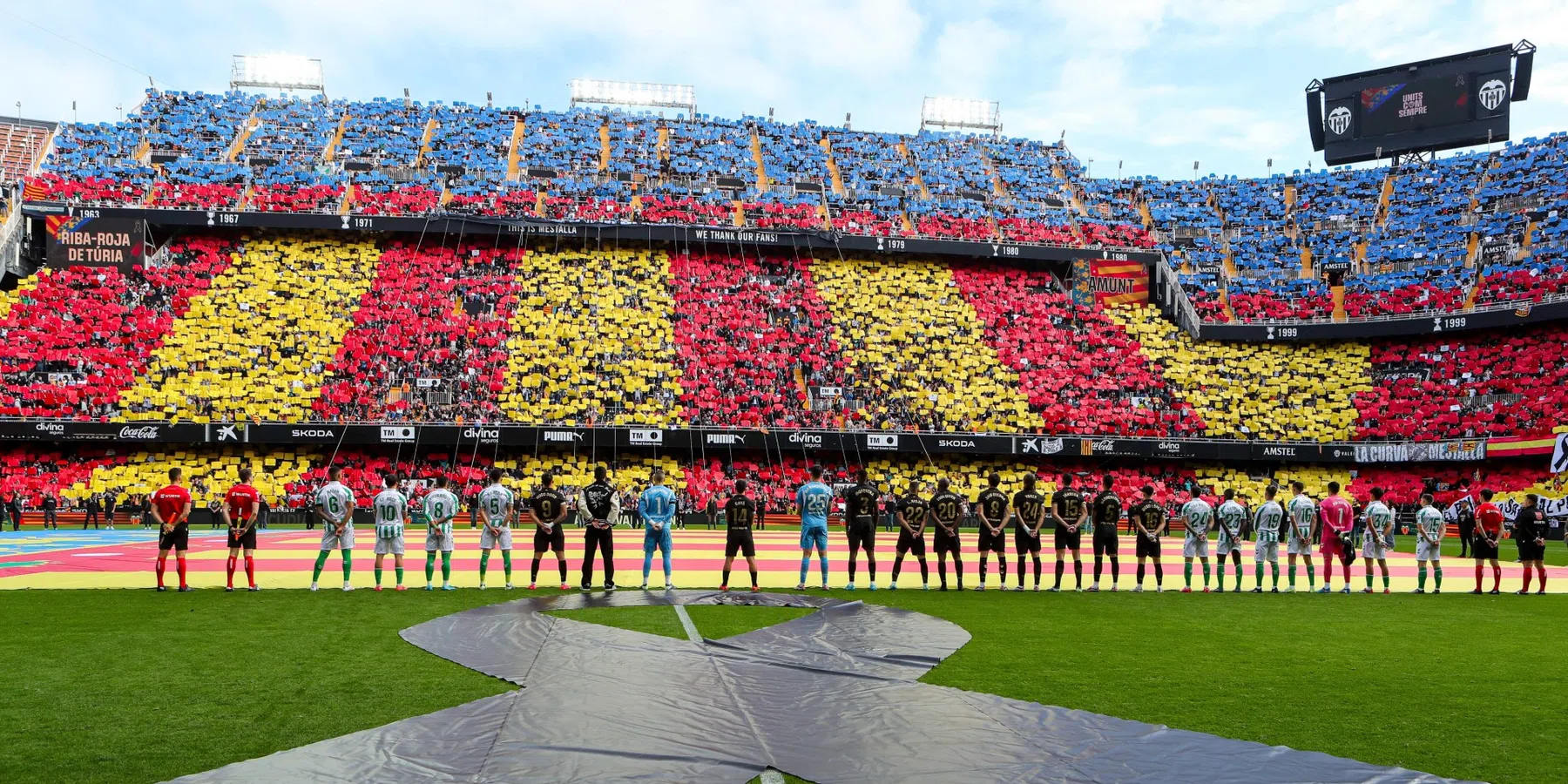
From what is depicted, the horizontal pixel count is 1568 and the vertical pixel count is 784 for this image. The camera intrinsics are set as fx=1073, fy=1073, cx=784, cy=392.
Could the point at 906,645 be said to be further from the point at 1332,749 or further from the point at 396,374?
the point at 396,374

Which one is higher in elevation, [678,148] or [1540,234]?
[678,148]

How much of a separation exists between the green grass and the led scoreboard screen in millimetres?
44422

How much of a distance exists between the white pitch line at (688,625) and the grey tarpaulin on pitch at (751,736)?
2.42 feet

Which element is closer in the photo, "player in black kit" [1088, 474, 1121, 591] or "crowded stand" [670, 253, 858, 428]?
"player in black kit" [1088, 474, 1121, 591]

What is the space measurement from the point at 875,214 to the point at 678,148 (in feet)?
38.2

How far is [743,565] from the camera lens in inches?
789

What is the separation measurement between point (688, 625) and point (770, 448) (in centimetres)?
2622

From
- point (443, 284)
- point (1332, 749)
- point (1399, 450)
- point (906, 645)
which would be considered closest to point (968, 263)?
point (1399, 450)

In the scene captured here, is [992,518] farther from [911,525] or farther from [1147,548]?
[1147,548]

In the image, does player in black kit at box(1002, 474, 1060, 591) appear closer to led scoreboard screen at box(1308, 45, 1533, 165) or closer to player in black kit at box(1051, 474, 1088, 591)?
player in black kit at box(1051, 474, 1088, 591)

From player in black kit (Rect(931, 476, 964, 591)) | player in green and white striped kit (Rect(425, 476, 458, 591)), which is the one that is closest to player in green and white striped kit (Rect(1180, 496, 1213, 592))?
player in black kit (Rect(931, 476, 964, 591))

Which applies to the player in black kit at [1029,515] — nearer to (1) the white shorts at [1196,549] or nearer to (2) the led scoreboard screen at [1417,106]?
(1) the white shorts at [1196,549]

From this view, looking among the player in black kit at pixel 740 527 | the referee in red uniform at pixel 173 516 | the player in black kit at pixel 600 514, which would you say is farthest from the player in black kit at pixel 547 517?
the referee in red uniform at pixel 173 516

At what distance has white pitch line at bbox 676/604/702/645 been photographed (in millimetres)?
10773
